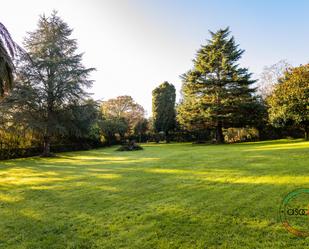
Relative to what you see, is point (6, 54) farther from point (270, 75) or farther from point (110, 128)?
point (270, 75)

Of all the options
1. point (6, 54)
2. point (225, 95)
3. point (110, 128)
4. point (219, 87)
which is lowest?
point (110, 128)

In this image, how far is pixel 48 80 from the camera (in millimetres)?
19109

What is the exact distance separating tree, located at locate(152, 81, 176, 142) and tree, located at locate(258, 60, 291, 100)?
13750mm

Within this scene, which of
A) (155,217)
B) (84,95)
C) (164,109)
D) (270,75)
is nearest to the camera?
(155,217)

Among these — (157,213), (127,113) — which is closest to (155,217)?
(157,213)

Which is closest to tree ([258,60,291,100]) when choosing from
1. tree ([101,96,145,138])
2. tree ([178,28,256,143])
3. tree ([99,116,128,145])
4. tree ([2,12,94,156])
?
tree ([178,28,256,143])

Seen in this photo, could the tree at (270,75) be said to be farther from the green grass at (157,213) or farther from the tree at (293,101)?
the green grass at (157,213)

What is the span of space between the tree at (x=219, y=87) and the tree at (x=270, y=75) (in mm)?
12768

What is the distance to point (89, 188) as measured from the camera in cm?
629

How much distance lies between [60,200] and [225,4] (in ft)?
38.4

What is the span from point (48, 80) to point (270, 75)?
105 ft

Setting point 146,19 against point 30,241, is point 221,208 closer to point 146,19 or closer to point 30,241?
point 30,241

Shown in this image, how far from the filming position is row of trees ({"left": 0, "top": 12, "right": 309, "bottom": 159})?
18.2 meters

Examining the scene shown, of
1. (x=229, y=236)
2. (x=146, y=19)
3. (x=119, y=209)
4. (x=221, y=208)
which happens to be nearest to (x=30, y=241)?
(x=119, y=209)
